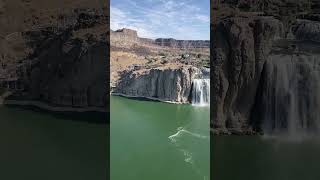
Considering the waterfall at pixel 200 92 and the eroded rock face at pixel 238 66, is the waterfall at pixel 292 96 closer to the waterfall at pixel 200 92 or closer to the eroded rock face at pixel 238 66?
the eroded rock face at pixel 238 66

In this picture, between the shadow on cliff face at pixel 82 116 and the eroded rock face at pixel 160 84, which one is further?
the eroded rock face at pixel 160 84

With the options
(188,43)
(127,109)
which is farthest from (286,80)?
(188,43)

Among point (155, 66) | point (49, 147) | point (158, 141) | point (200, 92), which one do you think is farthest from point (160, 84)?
point (49, 147)

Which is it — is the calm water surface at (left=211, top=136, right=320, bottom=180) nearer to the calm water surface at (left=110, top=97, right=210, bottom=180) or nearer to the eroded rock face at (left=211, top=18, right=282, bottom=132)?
the eroded rock face at (left=211, top=18, right=282, bottom=132)

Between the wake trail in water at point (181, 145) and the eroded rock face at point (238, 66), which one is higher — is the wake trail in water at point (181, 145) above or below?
below

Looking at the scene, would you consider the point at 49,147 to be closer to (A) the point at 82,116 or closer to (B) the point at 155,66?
(A) the point at 82,116

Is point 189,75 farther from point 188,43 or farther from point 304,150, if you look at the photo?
point 304,150

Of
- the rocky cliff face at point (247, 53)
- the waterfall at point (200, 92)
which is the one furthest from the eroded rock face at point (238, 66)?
the waterfall at point (200, 92)
